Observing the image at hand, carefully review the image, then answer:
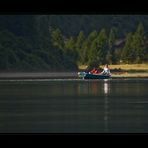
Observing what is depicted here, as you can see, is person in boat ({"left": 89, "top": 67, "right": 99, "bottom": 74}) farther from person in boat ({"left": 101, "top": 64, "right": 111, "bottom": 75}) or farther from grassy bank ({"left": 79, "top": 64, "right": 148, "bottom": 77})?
grassy bank ({"left": 79, "top": 64, "right": 148, "bottom": 77})

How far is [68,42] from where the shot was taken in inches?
2176

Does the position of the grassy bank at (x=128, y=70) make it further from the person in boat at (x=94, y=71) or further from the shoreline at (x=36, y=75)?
the shoreline at (x=36, y=75)

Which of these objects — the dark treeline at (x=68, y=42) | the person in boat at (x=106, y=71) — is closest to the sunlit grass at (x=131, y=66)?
the dark treeline at (x=68, y=42)

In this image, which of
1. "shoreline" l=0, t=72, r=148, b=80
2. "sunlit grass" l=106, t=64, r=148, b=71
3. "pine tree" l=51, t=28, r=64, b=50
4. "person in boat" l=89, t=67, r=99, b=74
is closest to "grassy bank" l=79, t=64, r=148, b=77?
"sunlit grass" l=106, t=64, r=148, b=71

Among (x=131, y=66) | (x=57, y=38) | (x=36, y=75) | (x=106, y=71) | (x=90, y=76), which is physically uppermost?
(x=57, y=38)

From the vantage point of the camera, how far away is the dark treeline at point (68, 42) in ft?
152

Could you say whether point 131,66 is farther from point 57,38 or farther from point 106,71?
point 57,38

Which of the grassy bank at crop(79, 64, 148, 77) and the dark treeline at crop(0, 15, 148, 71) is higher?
the dark treeline at crop(0, 15, 148, 71)

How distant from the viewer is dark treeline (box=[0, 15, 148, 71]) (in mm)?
46469

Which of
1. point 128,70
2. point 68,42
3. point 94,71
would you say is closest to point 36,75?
point 94,71
